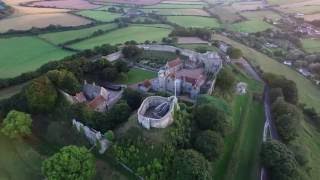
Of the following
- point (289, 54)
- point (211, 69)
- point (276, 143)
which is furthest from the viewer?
point (289, 54)

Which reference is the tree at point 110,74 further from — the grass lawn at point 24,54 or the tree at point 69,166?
the tree at point 69,166

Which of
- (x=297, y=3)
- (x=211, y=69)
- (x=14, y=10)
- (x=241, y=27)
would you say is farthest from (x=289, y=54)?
(x=14, y=10)

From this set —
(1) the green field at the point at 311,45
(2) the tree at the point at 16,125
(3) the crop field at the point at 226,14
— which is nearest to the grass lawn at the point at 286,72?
(1) the green field at the point at 311,45

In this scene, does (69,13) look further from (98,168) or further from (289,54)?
(98,168)

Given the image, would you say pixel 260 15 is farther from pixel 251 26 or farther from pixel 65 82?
pixel 65 82

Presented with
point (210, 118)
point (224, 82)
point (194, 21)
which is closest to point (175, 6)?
point (194, 21)

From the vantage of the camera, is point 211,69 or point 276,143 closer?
point 276,143

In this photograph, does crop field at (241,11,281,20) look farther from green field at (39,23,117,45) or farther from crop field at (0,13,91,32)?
crop field at (0,13,91,32)

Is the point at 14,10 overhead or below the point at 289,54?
overhead
